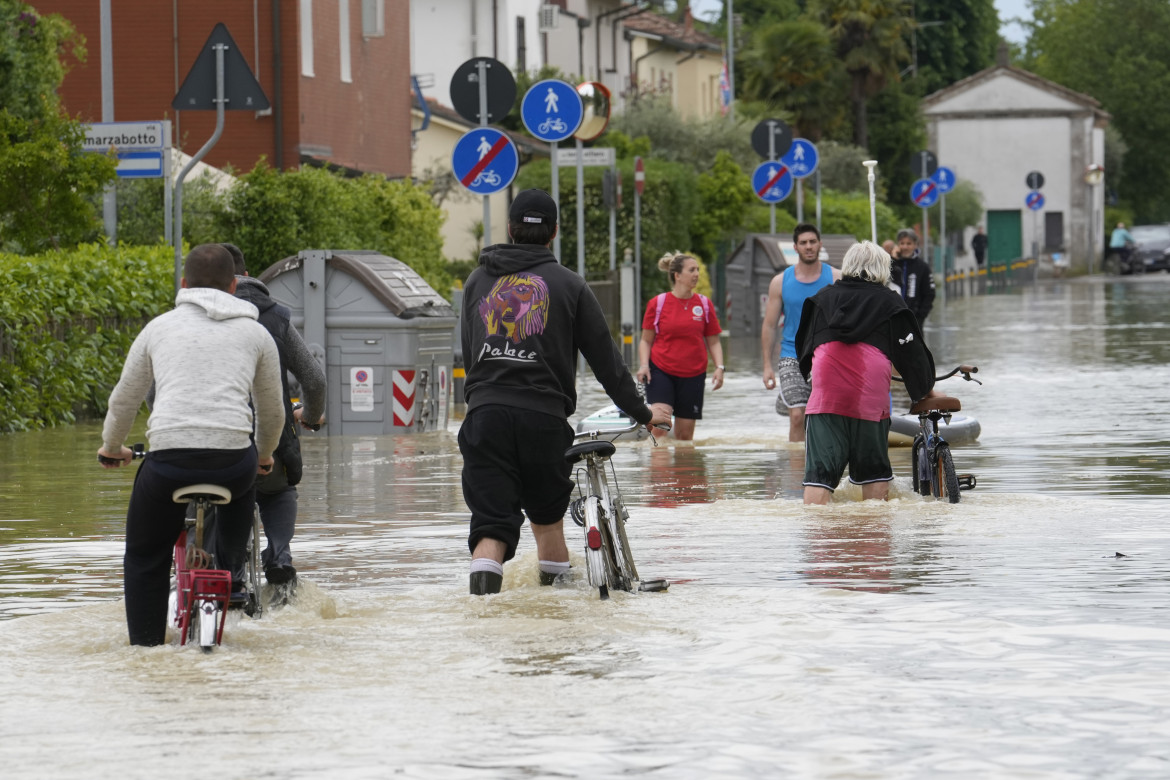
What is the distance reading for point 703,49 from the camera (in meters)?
74.8

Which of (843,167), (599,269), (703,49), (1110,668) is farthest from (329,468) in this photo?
(703,49)

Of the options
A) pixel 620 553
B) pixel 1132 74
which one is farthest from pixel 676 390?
pixel 1132 74

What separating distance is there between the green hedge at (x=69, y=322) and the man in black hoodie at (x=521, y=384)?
34.0 ft

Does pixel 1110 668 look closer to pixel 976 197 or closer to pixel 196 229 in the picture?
pixel 196 229

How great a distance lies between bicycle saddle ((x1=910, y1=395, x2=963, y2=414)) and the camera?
495 inches

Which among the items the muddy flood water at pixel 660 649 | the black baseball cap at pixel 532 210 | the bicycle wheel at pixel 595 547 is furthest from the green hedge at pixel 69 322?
the bicycle wheel at pixel 595 547

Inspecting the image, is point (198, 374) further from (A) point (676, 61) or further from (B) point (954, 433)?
(A) point (676, 61)

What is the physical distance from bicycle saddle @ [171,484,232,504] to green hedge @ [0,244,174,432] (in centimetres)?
1116

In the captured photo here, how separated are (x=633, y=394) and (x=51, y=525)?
469 centimetres

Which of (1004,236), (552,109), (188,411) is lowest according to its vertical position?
(188,411)

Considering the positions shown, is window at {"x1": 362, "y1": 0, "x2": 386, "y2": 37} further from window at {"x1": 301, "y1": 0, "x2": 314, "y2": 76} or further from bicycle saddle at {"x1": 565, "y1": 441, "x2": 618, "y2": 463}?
bicycle saddle at {"x1": 565, "y1": 441, "x2": 618, "y2": 463}

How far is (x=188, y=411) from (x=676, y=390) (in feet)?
30.4

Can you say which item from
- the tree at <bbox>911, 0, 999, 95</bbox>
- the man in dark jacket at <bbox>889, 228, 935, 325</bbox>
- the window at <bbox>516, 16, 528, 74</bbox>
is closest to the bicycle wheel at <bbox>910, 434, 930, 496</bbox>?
the man in dark jacket at <bbox>889, 228, 935, 325</bbox>

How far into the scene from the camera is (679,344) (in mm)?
16578
